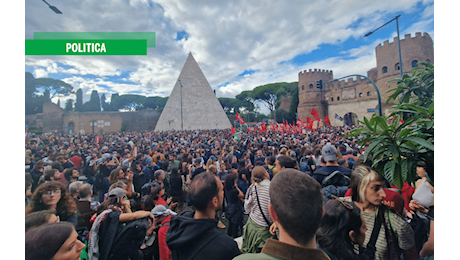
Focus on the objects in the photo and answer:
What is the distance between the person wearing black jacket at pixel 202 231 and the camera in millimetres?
1295

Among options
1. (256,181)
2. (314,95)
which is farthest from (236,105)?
(256,181)

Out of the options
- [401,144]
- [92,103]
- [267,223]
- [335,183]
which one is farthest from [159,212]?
[92,103]

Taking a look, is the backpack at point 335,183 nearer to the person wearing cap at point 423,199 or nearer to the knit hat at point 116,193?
the person wearing cap at point 423,199

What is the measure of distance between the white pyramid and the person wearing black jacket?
91.4 ft

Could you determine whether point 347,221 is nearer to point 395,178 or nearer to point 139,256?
point 395,178

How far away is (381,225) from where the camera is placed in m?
1.49

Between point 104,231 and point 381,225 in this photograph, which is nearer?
point 381,225

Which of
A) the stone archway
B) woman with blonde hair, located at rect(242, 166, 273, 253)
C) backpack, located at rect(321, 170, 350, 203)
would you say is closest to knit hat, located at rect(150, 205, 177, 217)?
woman with blonde hair, located at rect(242, 166, 273, 253)

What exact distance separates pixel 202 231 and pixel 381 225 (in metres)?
1.28

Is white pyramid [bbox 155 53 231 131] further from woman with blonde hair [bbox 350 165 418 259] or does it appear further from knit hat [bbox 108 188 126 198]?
woman with blonde hair [bbox 350 165 418 259]

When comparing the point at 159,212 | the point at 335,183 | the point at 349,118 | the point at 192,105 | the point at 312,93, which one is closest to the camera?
the point at 159,212

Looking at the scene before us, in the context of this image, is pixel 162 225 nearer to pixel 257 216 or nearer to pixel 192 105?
pixel 257 216

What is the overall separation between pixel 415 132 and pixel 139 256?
2.51 metres

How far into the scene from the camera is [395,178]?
135 centimetres
